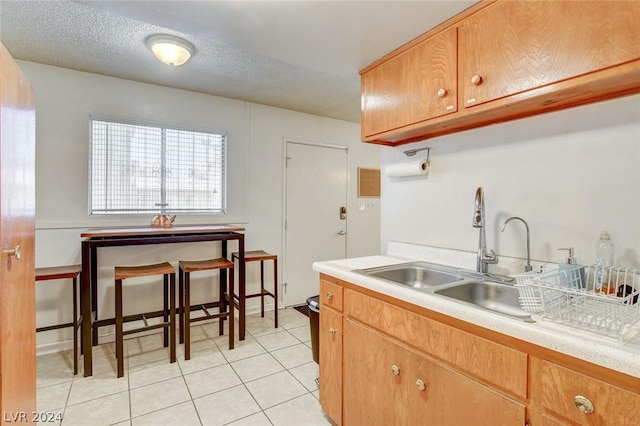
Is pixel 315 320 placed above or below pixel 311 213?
below

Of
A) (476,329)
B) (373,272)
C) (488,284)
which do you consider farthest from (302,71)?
(476,329)

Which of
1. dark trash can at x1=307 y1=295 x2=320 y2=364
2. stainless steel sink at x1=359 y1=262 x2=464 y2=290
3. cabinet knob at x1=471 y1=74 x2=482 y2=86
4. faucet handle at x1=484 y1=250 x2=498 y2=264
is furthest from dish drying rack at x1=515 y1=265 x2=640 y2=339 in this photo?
dark trash can at x1=307 y1=295 x2=320 y2=364

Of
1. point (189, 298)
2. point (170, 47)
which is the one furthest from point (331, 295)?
point (170, 47)

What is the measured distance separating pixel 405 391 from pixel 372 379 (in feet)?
0.64

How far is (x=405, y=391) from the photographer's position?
1292 mm

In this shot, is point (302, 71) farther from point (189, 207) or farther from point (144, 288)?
point (144, 288)

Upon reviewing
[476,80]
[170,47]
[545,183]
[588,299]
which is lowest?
[588,299]

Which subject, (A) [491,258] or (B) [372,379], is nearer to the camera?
(B) [372,379]

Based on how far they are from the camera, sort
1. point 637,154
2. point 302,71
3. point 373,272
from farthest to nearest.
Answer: point 302,71, point 373,272, point 637,154

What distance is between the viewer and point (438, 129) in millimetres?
1803

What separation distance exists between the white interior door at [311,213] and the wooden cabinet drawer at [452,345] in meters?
2.44

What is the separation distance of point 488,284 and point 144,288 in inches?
117

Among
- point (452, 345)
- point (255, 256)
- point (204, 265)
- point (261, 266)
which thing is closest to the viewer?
point (452, 345)

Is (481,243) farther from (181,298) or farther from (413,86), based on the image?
(181,298)
